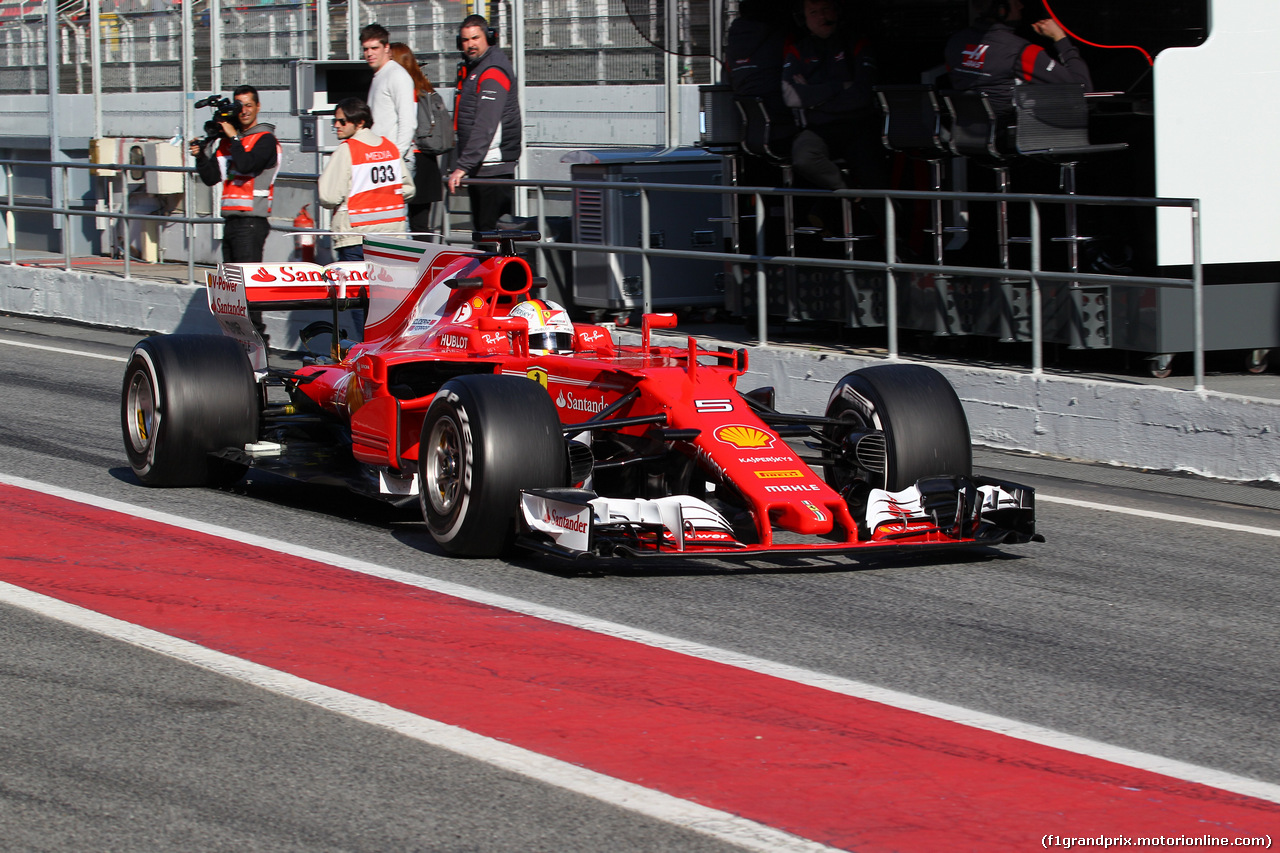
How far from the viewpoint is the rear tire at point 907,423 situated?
7.04 metres

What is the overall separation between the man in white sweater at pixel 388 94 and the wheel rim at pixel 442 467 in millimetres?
6604

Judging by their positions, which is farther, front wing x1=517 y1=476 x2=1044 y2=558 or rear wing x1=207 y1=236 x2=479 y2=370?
rear wing x1=207 y1=236 x2=479 y2=370

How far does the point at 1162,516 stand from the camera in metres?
7.96

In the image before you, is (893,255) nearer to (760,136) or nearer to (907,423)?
(760,136)

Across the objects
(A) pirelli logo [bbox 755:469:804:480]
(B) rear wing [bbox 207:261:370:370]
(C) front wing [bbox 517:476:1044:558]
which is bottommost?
(C) front wing [bbox 517:476:1044:558]

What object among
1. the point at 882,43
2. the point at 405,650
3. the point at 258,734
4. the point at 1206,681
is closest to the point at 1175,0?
the point at 882,43

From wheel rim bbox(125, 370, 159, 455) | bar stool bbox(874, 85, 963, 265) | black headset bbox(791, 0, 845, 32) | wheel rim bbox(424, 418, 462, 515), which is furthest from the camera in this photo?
black headset bbox(791, 0, 845, 32)

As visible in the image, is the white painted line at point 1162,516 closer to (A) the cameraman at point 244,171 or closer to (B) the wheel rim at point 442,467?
(B) the wheel rim at point 442,467

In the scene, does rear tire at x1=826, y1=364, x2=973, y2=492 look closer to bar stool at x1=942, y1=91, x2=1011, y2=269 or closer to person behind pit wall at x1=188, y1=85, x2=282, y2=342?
bar stool at x1=942, y1=91, x2=1011, y2=269

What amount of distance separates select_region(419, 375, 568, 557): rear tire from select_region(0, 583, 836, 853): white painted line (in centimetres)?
144

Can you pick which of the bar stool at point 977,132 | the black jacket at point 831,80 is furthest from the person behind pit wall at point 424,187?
the bar stool at point 977,132

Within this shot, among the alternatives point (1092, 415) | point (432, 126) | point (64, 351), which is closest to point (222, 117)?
point (432, 126)

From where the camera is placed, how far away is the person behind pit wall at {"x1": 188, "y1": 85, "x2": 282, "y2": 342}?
13.1 metres

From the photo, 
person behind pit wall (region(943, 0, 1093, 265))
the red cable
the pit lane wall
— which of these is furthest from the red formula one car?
the red cable
